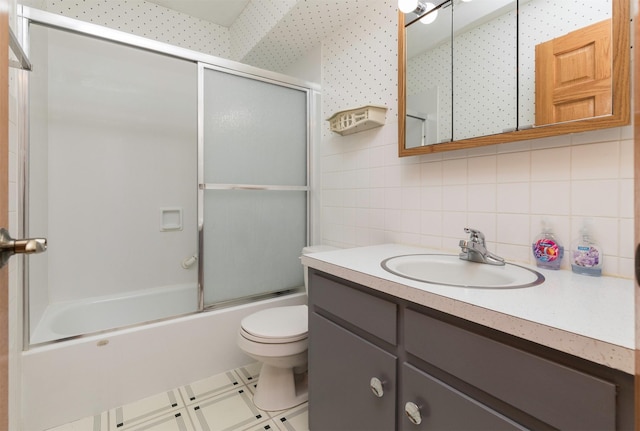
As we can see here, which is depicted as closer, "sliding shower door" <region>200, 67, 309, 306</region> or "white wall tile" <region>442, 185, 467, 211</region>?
"white wall tile" <region>442, 185, 467, 211</region>

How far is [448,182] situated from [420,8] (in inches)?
33.4

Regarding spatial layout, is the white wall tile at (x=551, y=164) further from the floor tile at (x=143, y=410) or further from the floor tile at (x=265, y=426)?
the floor tile at (x=143, y=410)

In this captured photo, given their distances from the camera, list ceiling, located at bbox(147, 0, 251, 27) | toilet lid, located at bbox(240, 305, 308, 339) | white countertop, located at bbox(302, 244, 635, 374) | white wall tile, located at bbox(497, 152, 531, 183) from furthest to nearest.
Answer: ceiling, located at bbox(147, 0, 251, 27), toilet lid, located at bbox(240, 305, 308, 339), white wall tile, located at bbox(497, 152, 531, 183), white countertop, located at bbox(302, 244, 635, 374)

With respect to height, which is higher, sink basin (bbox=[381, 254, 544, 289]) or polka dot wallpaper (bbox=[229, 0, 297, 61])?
polka dot wallpaper (bbox=[229, 0, 297, 61])

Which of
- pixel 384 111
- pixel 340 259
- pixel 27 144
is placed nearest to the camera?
pixel 340 259

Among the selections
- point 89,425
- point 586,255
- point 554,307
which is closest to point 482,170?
point 586,255

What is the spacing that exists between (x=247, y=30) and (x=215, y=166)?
125 cm

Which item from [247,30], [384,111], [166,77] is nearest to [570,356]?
[384,111]

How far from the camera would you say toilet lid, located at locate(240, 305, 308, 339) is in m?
1.43

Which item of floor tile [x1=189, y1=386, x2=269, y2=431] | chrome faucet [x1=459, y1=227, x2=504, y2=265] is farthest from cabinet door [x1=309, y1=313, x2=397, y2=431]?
chrome faucet [x1=459, y1=227, x2=504, y2=265]

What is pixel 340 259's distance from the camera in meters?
1.18

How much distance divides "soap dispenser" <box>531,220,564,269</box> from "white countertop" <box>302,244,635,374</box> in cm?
5

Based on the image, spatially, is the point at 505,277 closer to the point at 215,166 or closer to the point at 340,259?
the point at 340,259

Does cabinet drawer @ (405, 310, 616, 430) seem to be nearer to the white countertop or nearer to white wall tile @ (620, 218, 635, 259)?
the white countertop
